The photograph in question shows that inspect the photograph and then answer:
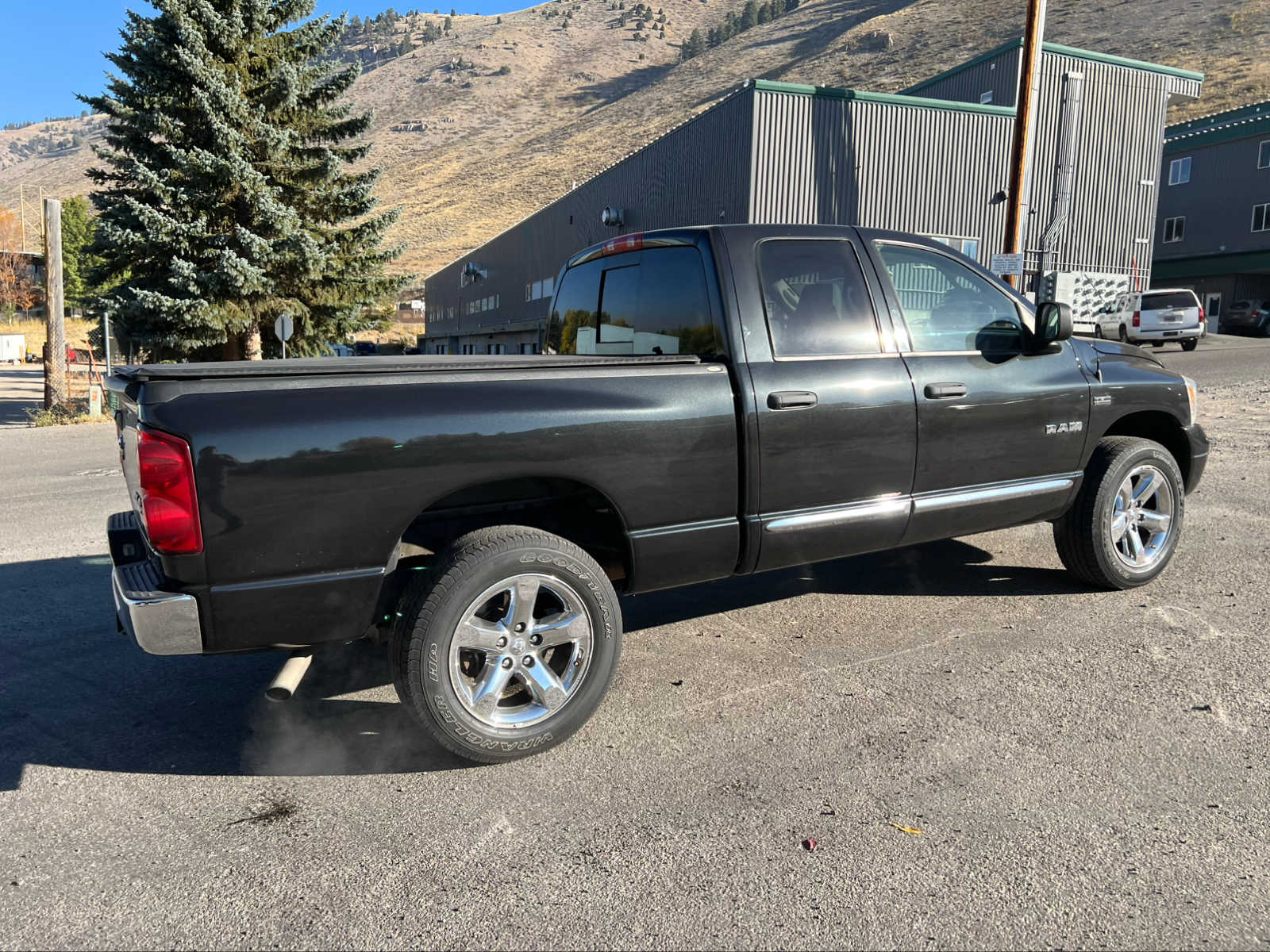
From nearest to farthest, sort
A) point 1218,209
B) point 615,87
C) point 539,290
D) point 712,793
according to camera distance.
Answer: point 712,793
point 539,290
point 1218,209
point 615,87

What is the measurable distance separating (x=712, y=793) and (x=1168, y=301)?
2731cm

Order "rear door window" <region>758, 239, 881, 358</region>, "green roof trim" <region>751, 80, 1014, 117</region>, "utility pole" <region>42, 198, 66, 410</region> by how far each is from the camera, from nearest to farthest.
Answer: "rear door window" <region>758, 239, 881, 358</region>
"utility pole" <region>42, 198, 66, 410</region>
"green roof trim" <region>751, 80, 1014, 117</region>

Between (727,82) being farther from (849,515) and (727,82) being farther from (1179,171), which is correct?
(849,515)

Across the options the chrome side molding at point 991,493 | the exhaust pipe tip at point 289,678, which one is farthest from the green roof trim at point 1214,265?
the exhaust pipe tip at point 289,678

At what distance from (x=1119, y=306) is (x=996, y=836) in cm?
3012

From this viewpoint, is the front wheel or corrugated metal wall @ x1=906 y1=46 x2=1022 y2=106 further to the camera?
corrugated metal wall @ x1=906 y1=46 x2=1022 y2=106

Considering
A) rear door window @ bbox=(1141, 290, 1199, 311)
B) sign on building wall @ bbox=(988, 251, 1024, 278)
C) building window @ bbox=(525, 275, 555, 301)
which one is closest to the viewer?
sign on building wall @ bbox=(988, 251, 1024, 278)

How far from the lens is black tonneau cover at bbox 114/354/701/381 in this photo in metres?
2.94

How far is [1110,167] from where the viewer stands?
100.0ft

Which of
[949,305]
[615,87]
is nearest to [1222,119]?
[949,305]

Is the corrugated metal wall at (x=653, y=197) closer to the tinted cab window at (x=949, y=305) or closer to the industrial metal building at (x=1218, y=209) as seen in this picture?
the tinted cab window at (x=949, y=305)

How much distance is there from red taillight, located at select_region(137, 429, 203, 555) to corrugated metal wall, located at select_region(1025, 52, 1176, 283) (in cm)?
3064

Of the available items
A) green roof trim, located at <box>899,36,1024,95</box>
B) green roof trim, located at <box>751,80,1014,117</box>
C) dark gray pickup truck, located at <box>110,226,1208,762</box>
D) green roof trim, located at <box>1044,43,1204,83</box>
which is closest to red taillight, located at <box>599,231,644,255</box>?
dark gray pickup truck, located at <box>110,226,1208,762</box>

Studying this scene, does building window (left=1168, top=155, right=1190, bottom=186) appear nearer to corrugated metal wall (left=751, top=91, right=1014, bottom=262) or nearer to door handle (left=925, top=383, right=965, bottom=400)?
corrugated metal wall (left=751, top=91, right=1014, bottom=262)
